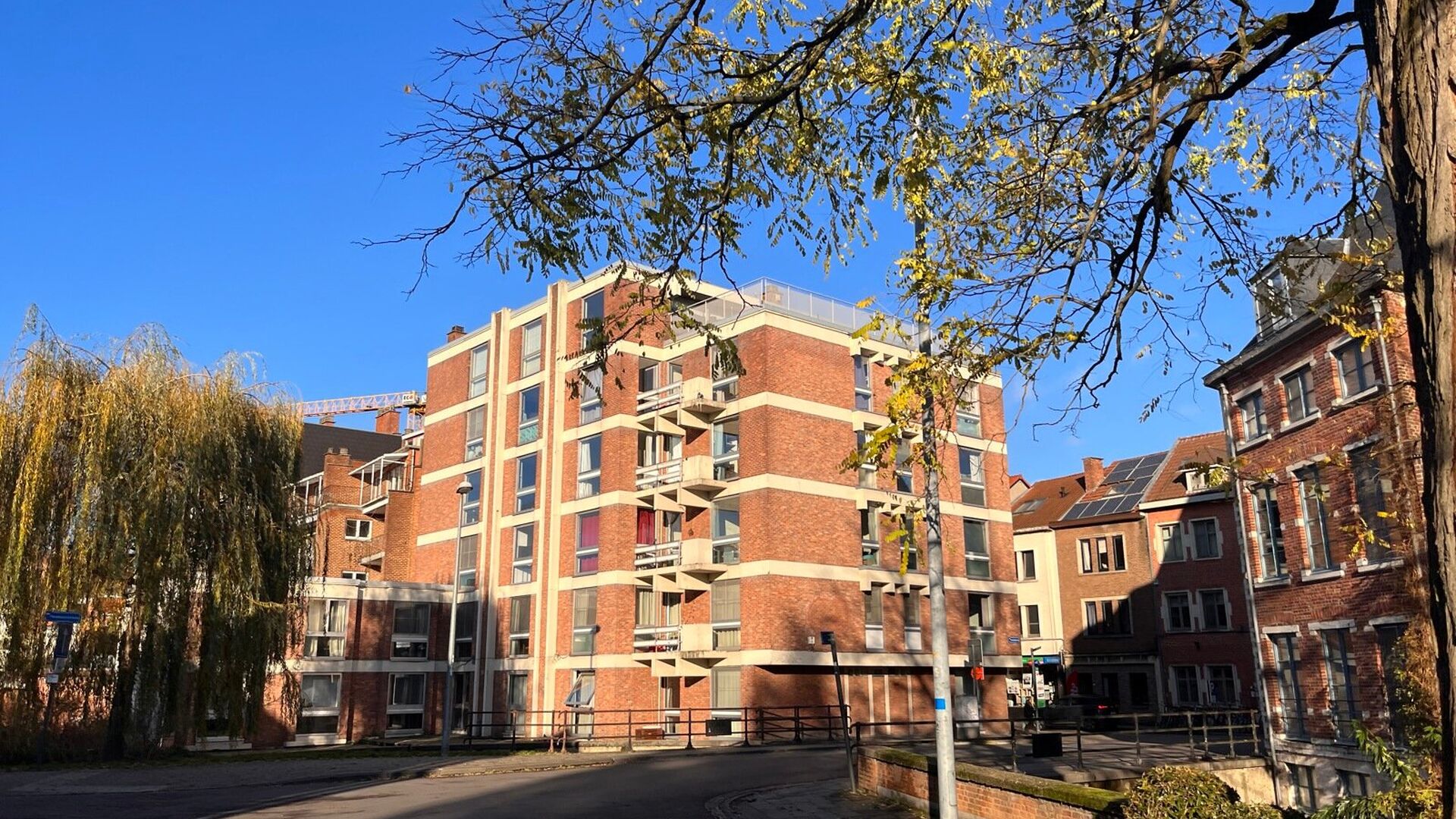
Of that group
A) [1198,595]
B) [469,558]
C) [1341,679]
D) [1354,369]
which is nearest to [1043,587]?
[1198,595]

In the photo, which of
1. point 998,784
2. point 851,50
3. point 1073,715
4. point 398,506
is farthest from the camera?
point 398,506

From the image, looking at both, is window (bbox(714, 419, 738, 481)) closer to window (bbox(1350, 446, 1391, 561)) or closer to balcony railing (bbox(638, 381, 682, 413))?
balcony railing (bbox(638, 381, 682, 413))

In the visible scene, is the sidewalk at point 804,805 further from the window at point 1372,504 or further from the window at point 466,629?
the window at point 466,629

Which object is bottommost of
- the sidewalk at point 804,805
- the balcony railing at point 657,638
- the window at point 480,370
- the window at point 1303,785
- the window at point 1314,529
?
the window at point 1303,785

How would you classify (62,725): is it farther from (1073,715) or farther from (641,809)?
(1073,715)

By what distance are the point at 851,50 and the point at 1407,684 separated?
14144 mm

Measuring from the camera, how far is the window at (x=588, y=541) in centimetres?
3625

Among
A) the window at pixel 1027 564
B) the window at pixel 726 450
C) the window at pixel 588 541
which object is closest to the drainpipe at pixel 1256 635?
the window at pixel 726 450

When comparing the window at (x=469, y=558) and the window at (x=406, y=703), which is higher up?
the window at (x=469, y=558)

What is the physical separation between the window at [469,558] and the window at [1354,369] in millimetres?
30163

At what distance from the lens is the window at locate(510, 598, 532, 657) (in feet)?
124

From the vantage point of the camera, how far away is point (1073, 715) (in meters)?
36.3

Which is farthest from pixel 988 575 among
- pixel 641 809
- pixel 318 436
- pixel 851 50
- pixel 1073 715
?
pixel 318 436

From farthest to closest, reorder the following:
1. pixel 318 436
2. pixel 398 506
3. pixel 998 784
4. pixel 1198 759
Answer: pixel 318 436 → pixel 398 506 → pixel 1198 759 → pixel 998 784
